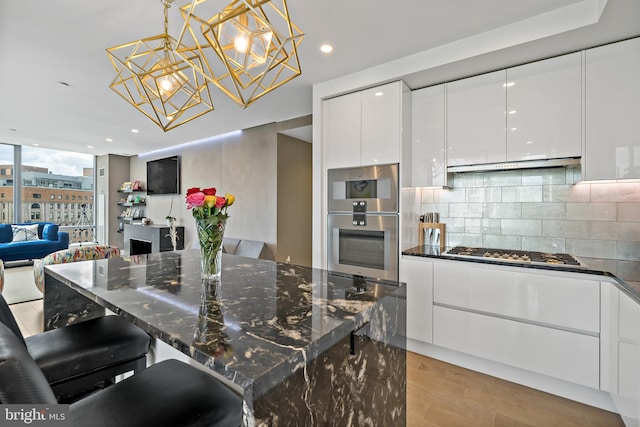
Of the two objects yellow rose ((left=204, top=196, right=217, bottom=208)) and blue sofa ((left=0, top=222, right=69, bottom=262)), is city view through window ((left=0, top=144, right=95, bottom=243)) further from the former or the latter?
yellow rose ((left=204, top=196, right=217, bottom=208))

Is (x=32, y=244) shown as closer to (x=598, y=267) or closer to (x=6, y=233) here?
(x=6, y=233)

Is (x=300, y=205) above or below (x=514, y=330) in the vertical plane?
above

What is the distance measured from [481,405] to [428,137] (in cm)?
213

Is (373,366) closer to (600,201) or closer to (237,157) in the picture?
(600,201)

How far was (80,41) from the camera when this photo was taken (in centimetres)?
230

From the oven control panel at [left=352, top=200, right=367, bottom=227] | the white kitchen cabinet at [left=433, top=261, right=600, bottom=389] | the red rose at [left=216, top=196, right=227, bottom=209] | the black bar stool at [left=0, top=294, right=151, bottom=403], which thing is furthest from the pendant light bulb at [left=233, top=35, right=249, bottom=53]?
the white kitchen cabinet at [left=433, top=261, right=600, bottom=389]

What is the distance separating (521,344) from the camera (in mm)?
2059

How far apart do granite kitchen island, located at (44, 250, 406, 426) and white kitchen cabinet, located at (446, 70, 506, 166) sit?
5.85 feet

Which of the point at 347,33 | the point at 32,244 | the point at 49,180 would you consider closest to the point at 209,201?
the point at 347,33

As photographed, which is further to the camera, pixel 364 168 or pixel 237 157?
pixel 237 157

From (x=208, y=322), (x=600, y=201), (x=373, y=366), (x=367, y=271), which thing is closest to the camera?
(x=208, y=322)

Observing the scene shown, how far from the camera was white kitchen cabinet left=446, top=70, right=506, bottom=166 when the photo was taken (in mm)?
2387

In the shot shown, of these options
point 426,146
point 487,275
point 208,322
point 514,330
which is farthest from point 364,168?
point 208,322

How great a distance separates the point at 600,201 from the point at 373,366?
2419 mm
